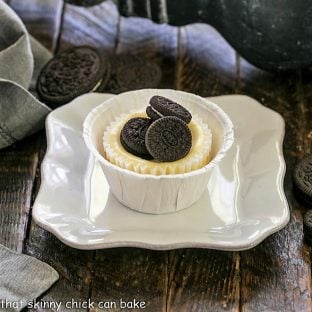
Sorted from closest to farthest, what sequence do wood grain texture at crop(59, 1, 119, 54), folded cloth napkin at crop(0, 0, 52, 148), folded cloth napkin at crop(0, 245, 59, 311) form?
folded cloth napkin at crop(0, 245, 59, 311) < folded cloth napkin at crop(0, 0, 52, 148) < wood grain texture at crop(59, 1, 119, 54)

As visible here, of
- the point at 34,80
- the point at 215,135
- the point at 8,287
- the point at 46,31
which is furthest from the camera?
the point at 46,31

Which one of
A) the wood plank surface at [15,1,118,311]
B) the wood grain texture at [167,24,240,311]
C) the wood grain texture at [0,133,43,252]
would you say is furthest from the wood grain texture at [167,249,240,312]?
the wood grain texture at [0,133,43,252]

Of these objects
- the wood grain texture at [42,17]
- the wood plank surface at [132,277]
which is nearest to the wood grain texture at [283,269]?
the wood plank surface at [132,277]

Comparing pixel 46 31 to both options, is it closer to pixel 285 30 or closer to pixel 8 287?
pixel 285 30

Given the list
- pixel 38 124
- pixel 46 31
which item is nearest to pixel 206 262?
pixel 38 124

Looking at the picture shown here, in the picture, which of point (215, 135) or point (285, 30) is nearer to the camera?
point (215, 135)

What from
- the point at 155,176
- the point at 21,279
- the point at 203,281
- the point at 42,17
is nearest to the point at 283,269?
the point at 203,281

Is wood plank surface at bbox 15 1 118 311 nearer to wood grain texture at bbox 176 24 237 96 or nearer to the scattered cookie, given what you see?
the scattered cookie
